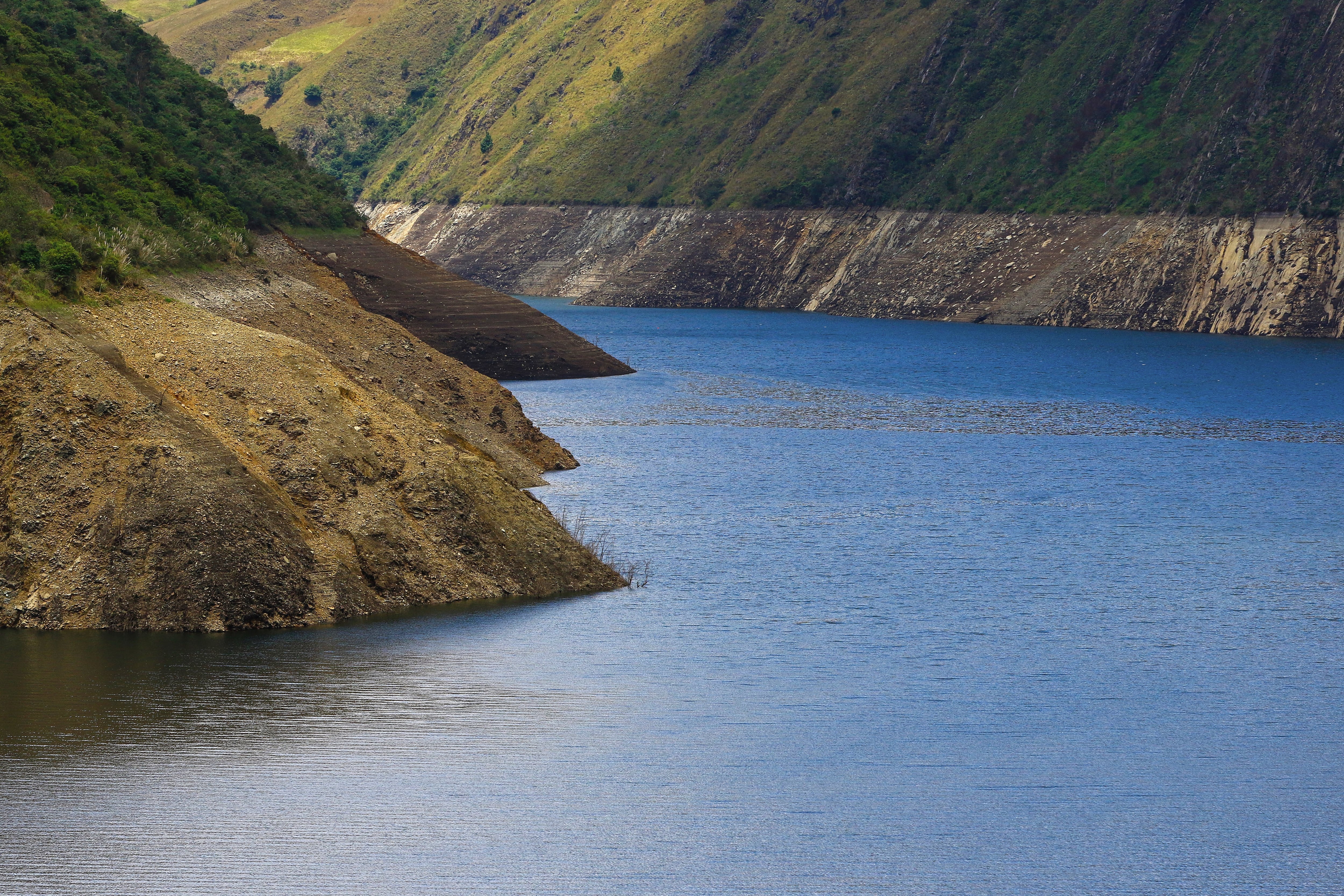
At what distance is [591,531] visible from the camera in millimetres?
42375

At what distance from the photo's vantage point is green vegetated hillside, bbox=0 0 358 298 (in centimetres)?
4156

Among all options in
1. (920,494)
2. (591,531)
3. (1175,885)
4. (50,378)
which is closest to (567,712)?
(1175,885)

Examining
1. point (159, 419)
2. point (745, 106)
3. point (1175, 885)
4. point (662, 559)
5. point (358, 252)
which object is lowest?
point (1175, 885)

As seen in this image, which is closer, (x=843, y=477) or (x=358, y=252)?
(x=843, y=477)

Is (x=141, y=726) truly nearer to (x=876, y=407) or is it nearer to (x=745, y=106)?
(x=876, y=407)

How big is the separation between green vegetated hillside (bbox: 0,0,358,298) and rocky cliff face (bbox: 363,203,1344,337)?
2905 inches

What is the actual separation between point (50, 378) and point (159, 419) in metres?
2.29

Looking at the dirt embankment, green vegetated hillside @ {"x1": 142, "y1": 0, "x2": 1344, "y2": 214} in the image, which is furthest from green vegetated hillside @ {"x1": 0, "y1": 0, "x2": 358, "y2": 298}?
green vegetated hillside @ {"x1": 142, "y1": 0, "x2": 1344, "y2": 214}

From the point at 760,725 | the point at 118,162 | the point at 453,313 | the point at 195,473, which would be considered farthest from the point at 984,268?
the point at 760,725

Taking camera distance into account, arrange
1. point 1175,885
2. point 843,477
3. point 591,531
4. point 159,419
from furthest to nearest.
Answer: point 843,477 < point 591,531 < point 159,419 < point 1175,885

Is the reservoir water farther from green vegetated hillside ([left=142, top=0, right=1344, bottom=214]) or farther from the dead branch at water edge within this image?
green vegetated hillside ([left=142, top=0, right=1344, bottom=214])

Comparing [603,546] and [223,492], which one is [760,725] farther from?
[603,546]

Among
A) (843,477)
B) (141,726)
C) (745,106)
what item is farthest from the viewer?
(745,106)

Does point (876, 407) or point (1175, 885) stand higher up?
point (876, 407)
